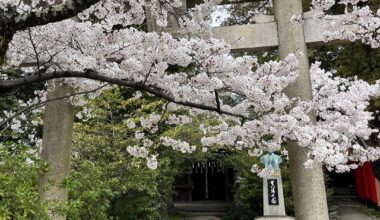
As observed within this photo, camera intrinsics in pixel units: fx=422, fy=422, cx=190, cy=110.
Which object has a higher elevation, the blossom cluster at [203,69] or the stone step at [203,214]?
the blossom cluster at [203,69]

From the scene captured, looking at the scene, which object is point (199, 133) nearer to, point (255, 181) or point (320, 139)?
point (255, 181)

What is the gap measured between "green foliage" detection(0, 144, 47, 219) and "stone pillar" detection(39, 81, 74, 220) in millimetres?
244

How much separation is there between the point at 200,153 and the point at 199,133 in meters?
0.95

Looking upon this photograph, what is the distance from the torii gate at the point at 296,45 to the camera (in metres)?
4.29

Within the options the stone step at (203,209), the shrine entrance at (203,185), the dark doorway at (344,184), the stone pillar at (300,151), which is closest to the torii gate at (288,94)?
the stone pillar at (300,151)

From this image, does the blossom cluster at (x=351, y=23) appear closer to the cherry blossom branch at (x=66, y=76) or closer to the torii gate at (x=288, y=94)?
the torii gate at (x=288, y=94)

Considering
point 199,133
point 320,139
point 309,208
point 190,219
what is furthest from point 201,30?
point 190,219

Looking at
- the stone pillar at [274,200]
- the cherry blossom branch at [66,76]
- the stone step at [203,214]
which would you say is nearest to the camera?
the cherry blossom branch at [66,76]

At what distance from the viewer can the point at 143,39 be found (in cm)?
349

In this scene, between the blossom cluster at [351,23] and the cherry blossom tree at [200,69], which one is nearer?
the cherry blossom tree at [200,69]

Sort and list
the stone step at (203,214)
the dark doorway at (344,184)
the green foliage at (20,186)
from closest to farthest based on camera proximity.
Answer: the green foliage at (20,186)
the stone step at (203,214)
the dark doorway at (344,184)

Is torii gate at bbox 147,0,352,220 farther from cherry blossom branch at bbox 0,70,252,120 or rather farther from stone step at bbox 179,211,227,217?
stone step at bbox 179,211,227,217

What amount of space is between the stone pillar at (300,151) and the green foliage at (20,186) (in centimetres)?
248

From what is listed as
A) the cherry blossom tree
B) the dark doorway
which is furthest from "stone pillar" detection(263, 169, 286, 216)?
the dark doorway
